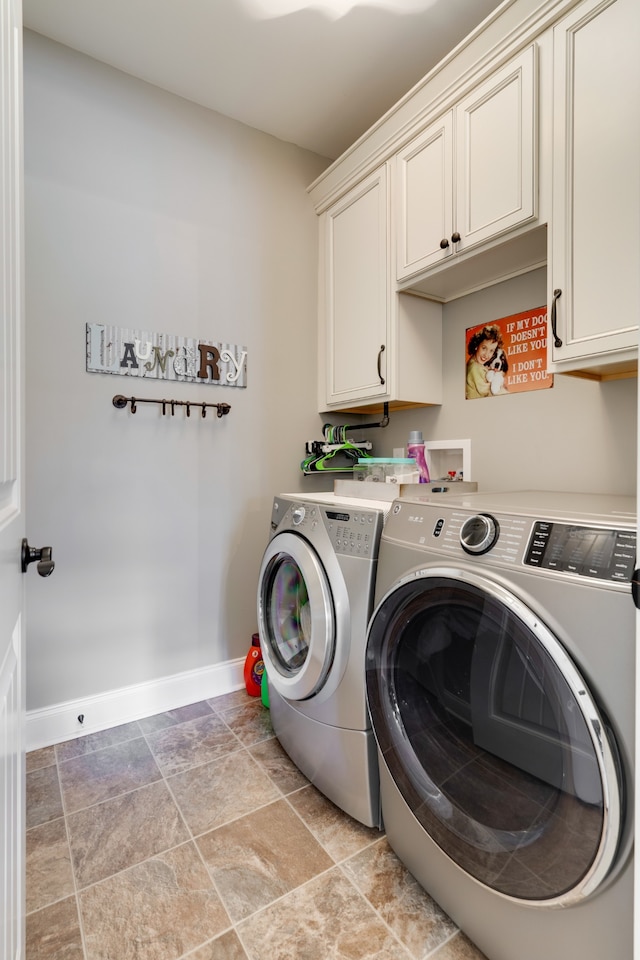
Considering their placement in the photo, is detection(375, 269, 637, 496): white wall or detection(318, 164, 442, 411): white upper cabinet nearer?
detection(375, 269, 637, 496): white wall

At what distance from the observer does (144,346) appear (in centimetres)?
193

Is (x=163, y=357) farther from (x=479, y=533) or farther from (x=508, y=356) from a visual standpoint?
(x=479, y=533)

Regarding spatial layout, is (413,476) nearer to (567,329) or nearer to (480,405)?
(480,405)

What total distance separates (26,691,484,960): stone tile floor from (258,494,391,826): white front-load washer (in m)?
A: 0.15

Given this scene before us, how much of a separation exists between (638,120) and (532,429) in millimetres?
928

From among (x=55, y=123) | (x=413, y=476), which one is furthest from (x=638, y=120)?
(x=55, y=123)

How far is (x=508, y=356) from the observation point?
1.82 metres

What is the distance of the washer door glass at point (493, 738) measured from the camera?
750mm

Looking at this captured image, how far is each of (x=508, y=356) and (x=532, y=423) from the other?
291 mm

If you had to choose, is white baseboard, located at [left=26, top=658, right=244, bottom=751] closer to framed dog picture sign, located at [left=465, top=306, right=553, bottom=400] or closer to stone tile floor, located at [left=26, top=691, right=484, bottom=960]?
stone tile floor, located at [left=26, top=691, right=484, bottom=960]

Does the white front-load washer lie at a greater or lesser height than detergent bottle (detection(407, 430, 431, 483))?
lesser

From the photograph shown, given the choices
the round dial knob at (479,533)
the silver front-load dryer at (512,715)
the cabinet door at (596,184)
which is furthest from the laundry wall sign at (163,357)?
the round dial knob at (479,533)

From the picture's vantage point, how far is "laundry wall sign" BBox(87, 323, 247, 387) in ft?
6.04

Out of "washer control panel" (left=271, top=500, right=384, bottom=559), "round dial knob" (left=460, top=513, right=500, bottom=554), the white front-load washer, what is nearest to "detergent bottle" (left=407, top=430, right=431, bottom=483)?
the white front-load washer
